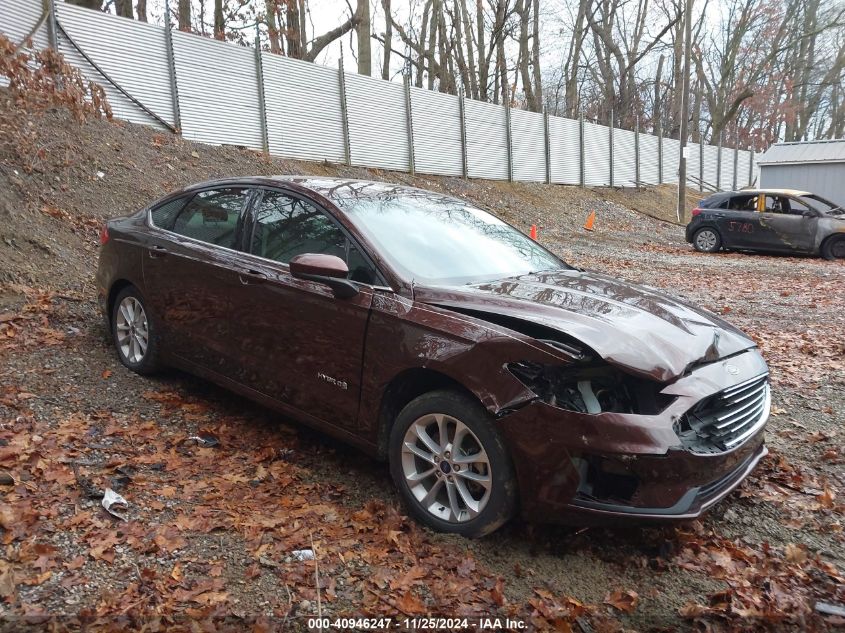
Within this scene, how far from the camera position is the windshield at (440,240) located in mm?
3662

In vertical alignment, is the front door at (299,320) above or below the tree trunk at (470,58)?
below

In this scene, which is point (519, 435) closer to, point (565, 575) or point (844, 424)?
point (565, 575)

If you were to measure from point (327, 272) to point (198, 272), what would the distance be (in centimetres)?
150

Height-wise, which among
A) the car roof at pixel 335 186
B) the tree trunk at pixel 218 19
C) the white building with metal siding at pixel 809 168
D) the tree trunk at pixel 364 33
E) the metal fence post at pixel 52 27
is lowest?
the car roof at pixel 335 186

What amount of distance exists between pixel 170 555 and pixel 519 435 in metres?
1.69

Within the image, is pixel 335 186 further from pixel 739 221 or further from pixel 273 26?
pixel 273 26

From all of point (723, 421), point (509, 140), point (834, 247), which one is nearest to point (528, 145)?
point (509, 140)

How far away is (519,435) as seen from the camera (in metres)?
2.82

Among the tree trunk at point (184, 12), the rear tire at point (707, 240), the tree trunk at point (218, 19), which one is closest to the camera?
the rear tire at point (707, 240)

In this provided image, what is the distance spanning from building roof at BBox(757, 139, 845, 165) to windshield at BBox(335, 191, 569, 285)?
86.5ft

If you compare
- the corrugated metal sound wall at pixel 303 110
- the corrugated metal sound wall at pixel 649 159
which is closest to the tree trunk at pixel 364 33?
the corrugated metal sound wall at pixel 303 110

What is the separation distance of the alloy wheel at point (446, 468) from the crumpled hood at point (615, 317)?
0.61 metres

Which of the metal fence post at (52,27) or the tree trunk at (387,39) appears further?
the tree trunk at (387,39)

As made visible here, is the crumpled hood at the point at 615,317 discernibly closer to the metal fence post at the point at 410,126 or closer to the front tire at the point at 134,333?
the front tire at the point at 134,333
